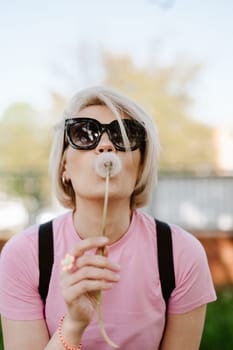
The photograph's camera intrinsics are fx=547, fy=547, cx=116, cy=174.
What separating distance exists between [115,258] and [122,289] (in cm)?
9

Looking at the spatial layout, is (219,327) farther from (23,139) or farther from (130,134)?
(23,139)

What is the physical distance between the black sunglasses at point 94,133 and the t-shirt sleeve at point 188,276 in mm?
316

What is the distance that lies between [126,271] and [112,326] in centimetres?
16

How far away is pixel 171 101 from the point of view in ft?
49.1

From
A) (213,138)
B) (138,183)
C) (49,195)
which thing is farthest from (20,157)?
(138,183)

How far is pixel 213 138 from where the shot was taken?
14508 millimetres

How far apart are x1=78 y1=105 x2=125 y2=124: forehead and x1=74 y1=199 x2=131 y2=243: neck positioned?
0.22 meters

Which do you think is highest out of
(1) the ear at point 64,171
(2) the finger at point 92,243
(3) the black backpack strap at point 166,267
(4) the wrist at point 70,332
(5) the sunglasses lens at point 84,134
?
(5) the sunglasses lens at point 84,134

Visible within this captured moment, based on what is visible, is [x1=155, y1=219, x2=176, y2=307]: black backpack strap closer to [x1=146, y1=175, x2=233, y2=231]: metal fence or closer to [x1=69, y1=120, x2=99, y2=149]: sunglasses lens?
[x1=69, y1=120, x2=99, y2=149]: sunglasses lens

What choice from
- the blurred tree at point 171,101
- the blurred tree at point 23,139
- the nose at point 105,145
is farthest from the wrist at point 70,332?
the blurred tree at point 23,139

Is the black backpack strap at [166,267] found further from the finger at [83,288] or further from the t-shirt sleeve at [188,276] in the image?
the finger at [83,288]

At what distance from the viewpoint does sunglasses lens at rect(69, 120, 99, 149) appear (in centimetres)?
144

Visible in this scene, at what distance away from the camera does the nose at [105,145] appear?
4.69ft

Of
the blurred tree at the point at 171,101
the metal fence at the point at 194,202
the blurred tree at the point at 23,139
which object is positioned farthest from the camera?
the blurred tree at the point at 23,139
